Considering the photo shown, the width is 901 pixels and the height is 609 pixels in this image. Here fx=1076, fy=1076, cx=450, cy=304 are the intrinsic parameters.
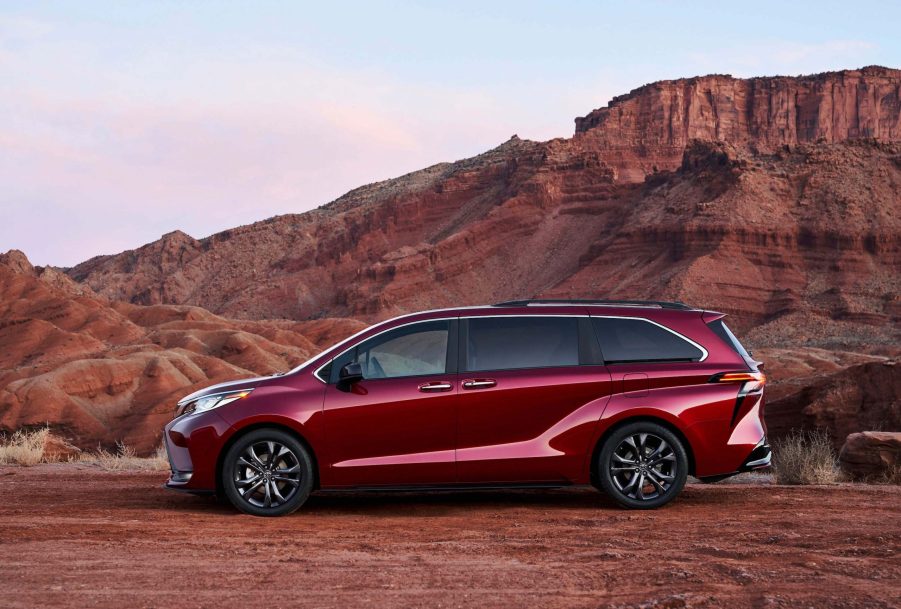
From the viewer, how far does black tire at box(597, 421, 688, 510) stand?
8680mm

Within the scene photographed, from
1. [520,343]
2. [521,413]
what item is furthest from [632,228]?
[521,413]

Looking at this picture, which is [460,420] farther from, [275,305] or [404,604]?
[275,305]

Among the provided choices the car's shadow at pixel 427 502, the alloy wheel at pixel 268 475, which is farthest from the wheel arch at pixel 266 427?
the car's shadow at pixel 427 502

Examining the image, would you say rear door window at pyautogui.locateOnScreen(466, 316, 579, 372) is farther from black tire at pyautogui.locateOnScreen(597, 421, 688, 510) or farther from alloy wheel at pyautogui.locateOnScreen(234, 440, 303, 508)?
alloy wheel at pyautogui.locateOnScreen(234, 440, 303, 508)

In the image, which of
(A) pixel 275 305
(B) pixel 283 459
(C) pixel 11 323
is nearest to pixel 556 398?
(B) pixel 283 459

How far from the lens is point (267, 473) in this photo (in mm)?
8609

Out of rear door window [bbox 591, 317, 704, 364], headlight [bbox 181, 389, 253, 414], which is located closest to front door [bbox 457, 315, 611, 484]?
rear door window [bbox 591, 317, 704, 364]

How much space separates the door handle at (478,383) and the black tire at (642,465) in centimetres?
105

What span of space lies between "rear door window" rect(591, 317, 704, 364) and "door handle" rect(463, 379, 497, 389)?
3.27ft

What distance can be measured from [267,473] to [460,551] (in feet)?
7.81

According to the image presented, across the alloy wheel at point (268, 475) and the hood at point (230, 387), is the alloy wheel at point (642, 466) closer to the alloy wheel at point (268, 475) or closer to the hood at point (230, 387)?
the alloy wheel at point (268, 475)

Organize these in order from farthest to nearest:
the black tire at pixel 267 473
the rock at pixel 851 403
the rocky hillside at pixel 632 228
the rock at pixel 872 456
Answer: the rocky hillside at pixel 632 228, the rock at pixel 851 403, the rock at pixel 872 456, the black tire at pixel 267 473

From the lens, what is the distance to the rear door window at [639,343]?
29.3ft

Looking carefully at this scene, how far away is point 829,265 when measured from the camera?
234ft
